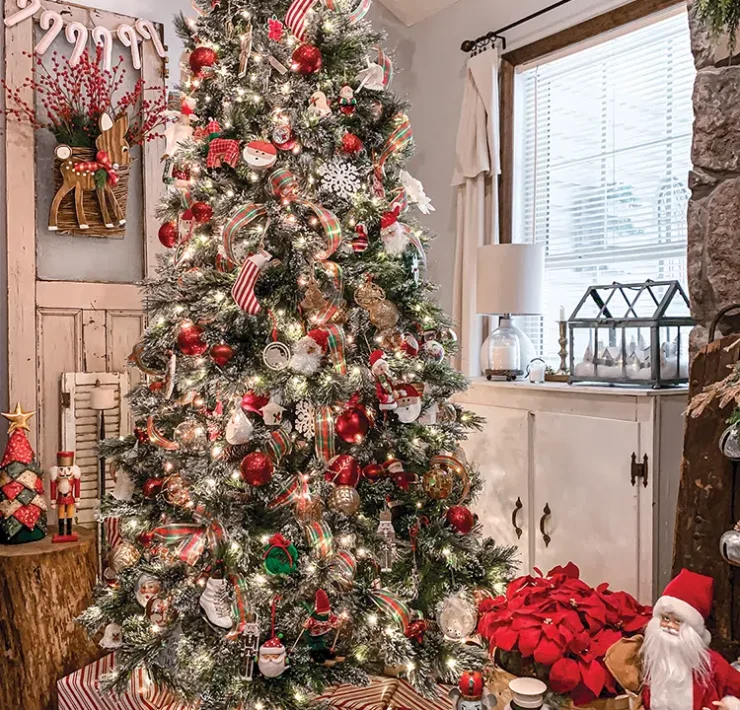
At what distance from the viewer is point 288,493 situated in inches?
83.9

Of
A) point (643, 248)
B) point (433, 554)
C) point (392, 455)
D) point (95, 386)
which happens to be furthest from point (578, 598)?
point (95, 386)

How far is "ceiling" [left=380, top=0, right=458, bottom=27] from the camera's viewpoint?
380cm

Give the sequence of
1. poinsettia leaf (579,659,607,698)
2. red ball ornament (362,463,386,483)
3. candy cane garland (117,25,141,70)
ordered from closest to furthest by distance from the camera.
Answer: poinsettia leaf (579,659,607,698)
red ball ornament (362,463,386,483)
candy cane garland (117,25,141,70)

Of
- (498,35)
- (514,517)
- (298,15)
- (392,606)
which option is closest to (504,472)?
(514,517)

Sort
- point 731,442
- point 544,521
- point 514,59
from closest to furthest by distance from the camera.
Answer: point 731,442, point 544,521, point 514,59

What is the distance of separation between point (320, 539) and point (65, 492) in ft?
3.60

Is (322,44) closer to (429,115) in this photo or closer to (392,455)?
(392,455)

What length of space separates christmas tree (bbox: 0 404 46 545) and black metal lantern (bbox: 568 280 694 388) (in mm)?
1883

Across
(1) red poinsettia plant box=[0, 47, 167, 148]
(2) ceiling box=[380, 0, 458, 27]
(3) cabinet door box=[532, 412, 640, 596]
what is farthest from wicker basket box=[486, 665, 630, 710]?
(2) ceiling box=[380, 0, 458, 27]

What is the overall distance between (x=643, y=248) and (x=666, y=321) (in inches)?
22.6

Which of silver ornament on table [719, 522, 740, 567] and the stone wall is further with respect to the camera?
the stone wall

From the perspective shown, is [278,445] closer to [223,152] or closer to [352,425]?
[352,425]

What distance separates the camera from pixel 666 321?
8.34 ft

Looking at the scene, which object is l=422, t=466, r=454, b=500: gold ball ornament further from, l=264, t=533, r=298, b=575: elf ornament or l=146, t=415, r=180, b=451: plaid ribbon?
l=146, t=415, r=180, b=451: plaid ribbon
